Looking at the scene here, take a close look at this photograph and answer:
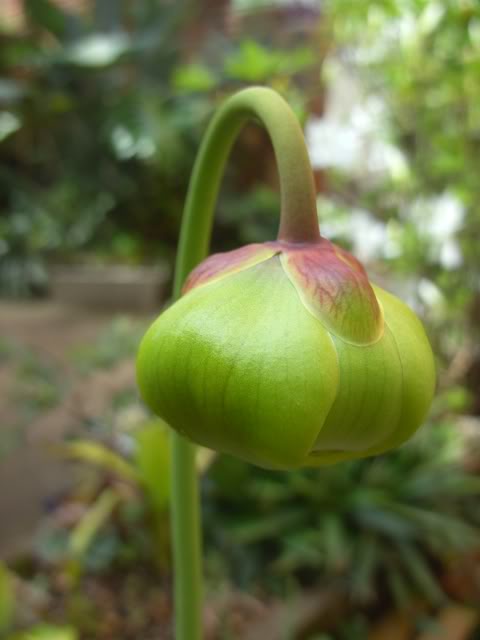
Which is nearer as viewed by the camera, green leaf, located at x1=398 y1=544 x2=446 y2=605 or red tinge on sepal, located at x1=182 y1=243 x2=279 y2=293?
red tinge on sepal, located at x1=182 y1=243 x2=279 y2=293

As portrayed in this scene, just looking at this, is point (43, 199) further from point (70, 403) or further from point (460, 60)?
point (460, 60)

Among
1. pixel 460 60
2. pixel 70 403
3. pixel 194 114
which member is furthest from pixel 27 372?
pixel 460 60

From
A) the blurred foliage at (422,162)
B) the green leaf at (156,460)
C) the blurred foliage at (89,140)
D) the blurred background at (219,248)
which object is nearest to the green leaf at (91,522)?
the blurred background at (219,248)

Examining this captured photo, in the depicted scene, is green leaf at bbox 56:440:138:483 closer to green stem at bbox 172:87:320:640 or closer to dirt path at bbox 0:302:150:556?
dirt path at bbox 0:302:150:556

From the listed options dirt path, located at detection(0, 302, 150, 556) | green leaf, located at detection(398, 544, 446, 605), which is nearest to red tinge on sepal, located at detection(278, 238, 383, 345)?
dirt path, located at detection(0, 302, 150, 556)

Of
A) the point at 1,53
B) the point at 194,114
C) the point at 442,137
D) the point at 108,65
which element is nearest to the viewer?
the point at 442,137

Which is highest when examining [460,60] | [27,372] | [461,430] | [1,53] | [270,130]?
[1,53]

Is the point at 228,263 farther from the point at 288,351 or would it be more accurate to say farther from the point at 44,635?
the point at 44,635

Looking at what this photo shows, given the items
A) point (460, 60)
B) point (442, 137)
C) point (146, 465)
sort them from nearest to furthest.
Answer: point (146, 465) < point (460, 60) < point (442, 137)
